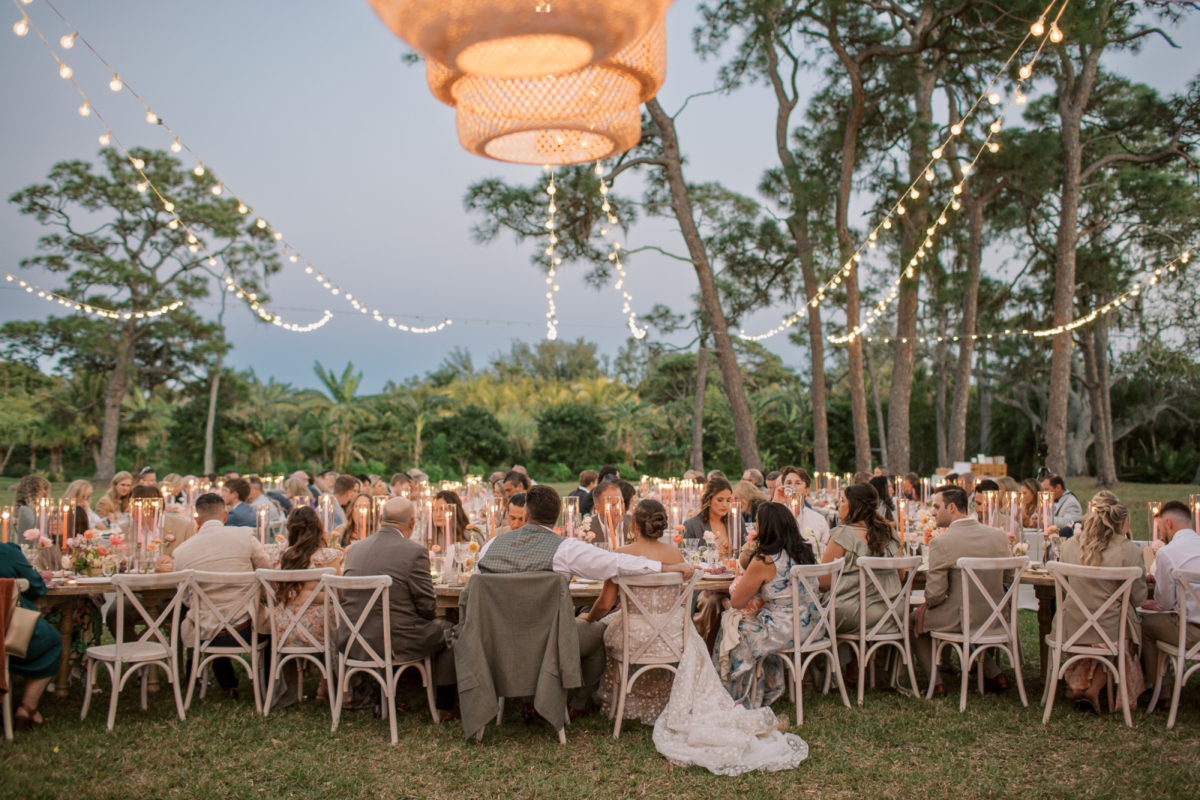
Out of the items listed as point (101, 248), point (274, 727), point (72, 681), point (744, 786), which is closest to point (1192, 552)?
point (744, 786)

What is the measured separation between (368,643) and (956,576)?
3248 millimetres

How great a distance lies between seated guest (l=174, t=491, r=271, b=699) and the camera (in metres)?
4.90

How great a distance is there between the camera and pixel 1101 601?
4621 millimetres

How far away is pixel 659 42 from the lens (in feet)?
9.27

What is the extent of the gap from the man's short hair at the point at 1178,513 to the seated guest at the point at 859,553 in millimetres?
1463

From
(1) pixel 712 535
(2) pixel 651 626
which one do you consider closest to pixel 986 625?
(1) pixel 712 535

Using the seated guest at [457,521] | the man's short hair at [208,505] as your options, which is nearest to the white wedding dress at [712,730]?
the seated guest at [457,521]

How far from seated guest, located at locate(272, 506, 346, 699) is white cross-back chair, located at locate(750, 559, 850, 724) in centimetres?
242

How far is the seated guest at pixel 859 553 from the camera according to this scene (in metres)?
5.05

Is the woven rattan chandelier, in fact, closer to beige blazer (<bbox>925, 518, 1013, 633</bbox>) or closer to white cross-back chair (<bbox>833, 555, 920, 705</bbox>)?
white cross-back chair (<bbox>833, 555, 920, 705</bbox>)

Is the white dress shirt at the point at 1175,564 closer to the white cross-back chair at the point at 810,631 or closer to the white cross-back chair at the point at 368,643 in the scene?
the white cross-back chair at the point at 810,631

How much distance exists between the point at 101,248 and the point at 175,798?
24711 millimetres

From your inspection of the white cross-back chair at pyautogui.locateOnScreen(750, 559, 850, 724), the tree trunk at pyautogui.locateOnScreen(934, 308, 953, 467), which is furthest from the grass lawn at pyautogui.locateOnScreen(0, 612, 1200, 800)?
the tree trunk at pyautogui.locateOnScreen(934, 308, 953, 467)

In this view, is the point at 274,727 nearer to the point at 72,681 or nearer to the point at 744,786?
the point at 72,681
